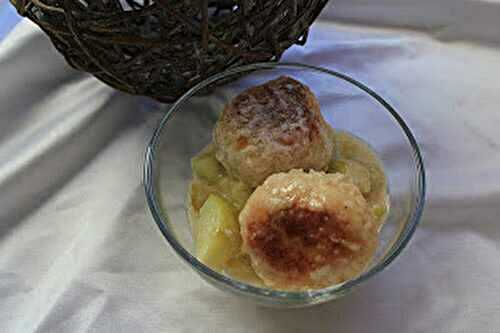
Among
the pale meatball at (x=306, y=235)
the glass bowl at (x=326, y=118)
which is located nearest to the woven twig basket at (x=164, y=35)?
the glass bowl at (x=326, y=118)

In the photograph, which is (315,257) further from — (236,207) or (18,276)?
(18,276)

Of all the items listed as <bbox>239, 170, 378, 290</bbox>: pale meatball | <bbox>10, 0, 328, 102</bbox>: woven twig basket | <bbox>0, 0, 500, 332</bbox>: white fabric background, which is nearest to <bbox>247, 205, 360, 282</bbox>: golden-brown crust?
<bbox>239, 170, 378, 290</bbox>: pale meatball

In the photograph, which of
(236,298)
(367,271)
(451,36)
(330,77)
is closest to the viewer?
(367,271)

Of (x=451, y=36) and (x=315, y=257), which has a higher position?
(x=315, y=257)

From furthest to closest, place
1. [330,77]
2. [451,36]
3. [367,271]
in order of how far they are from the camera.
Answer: [451,36]
[330,77]
[367,271]

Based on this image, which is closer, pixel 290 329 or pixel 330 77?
pixel 290 329

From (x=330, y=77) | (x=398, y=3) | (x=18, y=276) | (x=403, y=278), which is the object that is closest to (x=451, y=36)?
(x=398, y=3)

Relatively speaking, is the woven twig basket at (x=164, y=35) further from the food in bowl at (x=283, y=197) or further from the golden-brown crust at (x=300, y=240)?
the golden-brown crust at (x=300, y=240)
